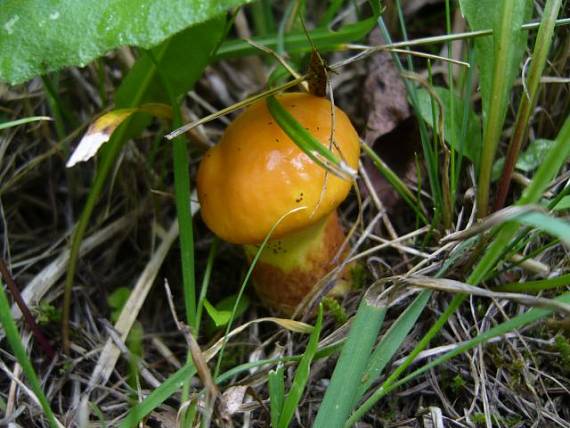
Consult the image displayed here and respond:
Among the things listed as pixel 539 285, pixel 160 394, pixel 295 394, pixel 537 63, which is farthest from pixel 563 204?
pixel 160 394

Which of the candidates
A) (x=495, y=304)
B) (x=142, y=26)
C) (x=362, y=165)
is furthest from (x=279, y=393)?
(x=362, y=165)

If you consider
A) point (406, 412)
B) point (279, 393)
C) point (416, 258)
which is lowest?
point (406, 412)

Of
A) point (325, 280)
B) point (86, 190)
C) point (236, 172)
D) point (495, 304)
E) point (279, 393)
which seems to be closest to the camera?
point (279, 393)

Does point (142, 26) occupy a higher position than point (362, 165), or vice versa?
point (142, 26)

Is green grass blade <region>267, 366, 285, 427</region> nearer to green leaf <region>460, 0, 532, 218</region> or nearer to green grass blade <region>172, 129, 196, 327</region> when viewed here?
green grass blade <region>172, 129, 196, 327</region>

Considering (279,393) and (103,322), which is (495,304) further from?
(103,322)

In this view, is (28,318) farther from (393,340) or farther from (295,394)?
(393,340)

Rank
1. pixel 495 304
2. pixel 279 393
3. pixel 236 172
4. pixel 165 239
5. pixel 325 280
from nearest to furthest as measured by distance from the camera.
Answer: pixel 279 393, pixel 236 172, pixel 495 304, pixel 325 280, pixel 165 239
